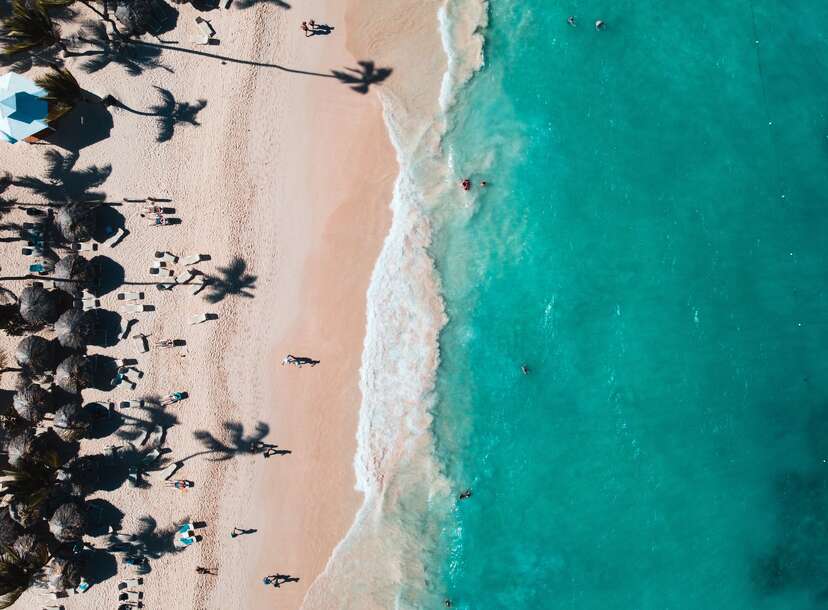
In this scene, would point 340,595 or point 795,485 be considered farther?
point 795,485

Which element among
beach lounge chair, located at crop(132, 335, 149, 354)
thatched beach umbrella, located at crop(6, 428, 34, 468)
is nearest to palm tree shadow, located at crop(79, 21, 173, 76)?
beach lounge chair, located at crop(132, 335, 149, 354)

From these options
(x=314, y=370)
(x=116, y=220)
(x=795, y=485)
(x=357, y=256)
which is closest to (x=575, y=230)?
(x=357, y=256)

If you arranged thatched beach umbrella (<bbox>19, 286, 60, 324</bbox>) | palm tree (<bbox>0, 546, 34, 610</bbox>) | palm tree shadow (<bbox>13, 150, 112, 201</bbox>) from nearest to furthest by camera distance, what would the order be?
1. palm tree (<bbox>0, 546, 34, 610</bbox>)
2. thatched beach umbrella (<bbox>19, 286, 60, 324</bbox>)
3. palm tree shadow (<bbox>13, 150, 112, 201</bbox>)

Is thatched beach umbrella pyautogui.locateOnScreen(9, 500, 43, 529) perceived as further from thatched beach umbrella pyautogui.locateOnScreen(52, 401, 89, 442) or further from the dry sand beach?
thatched beach umbrella pyautogui.locateOnScreen(52, 401, 89, 442)

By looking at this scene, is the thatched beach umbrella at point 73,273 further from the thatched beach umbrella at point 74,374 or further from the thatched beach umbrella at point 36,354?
the thatched beach umbrella at point 74,374

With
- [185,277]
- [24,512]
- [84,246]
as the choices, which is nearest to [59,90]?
[84,246]

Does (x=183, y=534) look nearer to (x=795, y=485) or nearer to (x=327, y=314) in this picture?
(x=327, y=314)
